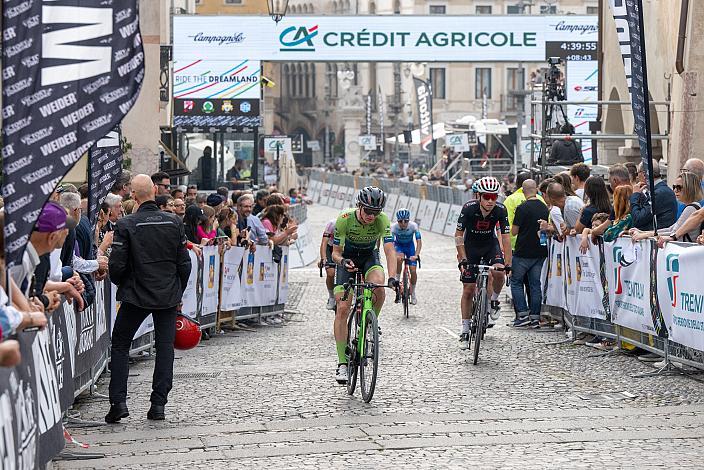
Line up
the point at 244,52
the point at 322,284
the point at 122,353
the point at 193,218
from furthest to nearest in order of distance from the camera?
the point at 244,52 → the point at 322,284 → the point at 193,218 → the point at 122,353

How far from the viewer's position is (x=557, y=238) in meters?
17.6

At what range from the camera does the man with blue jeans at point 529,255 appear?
59.2 ft

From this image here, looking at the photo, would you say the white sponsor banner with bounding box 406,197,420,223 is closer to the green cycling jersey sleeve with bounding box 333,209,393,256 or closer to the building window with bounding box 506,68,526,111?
the green cycling jersey sleeve with bounding box 333,209,393,256

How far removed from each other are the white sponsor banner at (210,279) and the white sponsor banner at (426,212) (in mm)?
28184

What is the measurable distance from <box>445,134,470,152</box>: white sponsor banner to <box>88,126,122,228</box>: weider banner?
39276 millimetres

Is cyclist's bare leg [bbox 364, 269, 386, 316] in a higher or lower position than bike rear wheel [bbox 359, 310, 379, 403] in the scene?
higher

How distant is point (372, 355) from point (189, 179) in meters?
27.4

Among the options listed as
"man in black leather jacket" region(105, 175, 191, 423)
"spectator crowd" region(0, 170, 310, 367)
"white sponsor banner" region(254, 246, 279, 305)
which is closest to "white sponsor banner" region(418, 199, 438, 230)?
"spectator crowd" region(0, 170, 310, 367)

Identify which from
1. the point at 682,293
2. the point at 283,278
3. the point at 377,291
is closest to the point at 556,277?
the point at 283,278

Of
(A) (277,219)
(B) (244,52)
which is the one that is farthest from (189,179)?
(A) (277,219)

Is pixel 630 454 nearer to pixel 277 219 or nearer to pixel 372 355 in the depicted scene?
pixel 372 355

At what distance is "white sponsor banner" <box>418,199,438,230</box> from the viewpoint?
151 ft

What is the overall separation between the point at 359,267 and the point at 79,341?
2862mm

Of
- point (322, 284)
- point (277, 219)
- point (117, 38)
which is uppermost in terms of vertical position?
point (117, 38)
